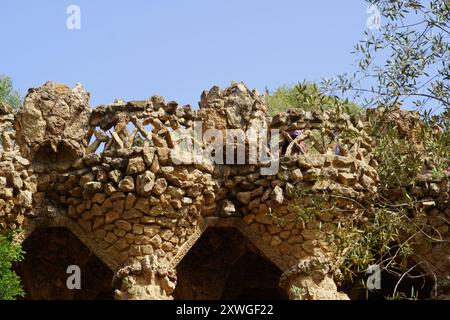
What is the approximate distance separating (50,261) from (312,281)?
13.3ft

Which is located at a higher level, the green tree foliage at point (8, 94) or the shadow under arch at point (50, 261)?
the green tree foliage at point (8, 94)

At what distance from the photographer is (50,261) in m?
16.0

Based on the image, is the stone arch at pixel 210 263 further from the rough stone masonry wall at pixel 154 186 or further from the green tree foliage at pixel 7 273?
the green tree foliage at pixel 7 273

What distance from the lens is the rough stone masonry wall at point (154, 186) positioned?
13711mm

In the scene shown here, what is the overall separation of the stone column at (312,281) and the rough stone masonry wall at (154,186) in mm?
15

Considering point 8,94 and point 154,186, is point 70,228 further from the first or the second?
point 8,94

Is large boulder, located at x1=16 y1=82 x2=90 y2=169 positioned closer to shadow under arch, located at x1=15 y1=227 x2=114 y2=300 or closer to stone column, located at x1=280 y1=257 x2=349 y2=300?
shadow under arch, located at x1=15 y1=227 x2=114 y2=300

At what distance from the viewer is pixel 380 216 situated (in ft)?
34.2

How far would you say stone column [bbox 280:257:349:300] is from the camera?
45.5 ft

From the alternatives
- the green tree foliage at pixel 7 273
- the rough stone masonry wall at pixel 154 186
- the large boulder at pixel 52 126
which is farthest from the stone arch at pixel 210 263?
the green tree foliage at pixel 7 273

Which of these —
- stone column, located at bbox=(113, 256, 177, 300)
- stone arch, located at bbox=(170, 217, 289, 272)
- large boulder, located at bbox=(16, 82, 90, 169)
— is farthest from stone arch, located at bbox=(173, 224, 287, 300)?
large boulder, located at bbox=(16, 82, 90, 169)
